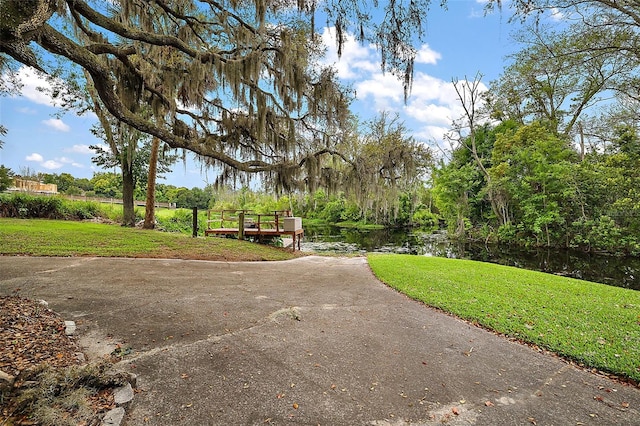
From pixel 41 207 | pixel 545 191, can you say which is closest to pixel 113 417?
pixel 41 207

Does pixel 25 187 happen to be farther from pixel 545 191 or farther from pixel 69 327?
pixel 545 191

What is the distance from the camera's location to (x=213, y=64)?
7.32m

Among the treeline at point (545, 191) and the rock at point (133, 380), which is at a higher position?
the treeline at point (545, 191)

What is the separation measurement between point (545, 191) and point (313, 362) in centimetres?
2009

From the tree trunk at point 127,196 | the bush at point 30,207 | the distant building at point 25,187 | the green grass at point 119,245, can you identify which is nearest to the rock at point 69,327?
the green grass at point 119,245

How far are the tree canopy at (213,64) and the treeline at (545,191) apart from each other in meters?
13.2

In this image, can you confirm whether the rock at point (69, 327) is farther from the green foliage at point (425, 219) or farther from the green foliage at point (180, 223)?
the green foliage at point (425, 219)

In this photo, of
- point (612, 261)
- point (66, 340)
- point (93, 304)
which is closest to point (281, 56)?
point (93, 304)

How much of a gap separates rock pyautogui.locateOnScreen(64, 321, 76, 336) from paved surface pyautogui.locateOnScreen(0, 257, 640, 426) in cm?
15

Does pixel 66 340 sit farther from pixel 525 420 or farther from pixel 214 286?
pixel 525 420

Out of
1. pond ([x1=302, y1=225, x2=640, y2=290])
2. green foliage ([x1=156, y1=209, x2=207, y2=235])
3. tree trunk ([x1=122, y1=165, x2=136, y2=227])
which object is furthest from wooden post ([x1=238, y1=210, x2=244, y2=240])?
A: tree trunk ([x1=122, y1=165, x2=136, y2=227])

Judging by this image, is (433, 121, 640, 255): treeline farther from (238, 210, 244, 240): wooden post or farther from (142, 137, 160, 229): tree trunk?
(142, 137, 160, 229): tree trunk

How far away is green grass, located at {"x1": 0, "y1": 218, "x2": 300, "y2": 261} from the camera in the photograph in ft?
29.1

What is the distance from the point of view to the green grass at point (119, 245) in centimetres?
886
